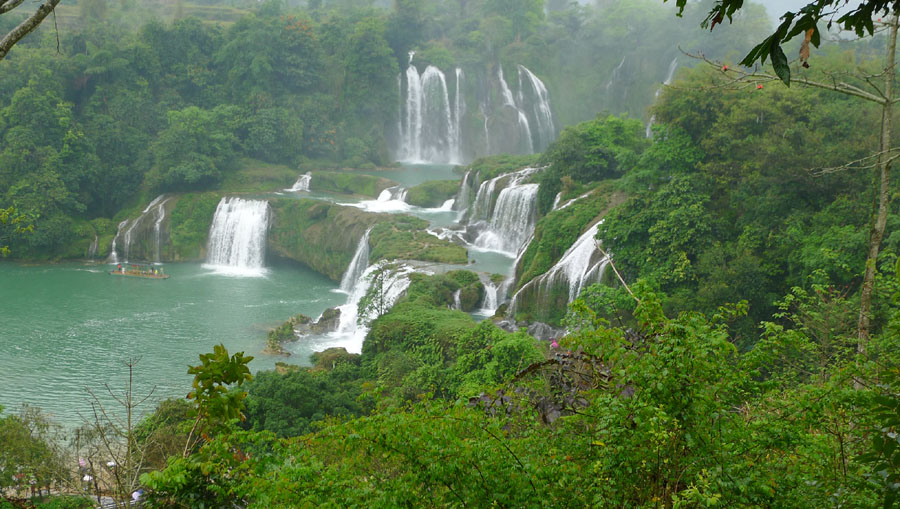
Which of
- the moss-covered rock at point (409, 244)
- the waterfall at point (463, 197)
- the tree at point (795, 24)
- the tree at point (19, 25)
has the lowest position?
the moss-covered rock at point (409, 244)

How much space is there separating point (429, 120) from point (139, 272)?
18595mm

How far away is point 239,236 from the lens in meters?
23.3

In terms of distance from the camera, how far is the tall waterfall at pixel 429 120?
35.4m

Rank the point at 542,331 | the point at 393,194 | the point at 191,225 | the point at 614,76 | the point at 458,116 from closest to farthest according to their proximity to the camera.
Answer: the point at 542,331, the point at 191,225, the point at 393,194, the point at 458,116, the point at 614,76

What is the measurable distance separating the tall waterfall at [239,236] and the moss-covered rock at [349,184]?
419 cm

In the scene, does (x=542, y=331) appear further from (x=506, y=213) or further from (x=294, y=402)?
(x=506, y=213)

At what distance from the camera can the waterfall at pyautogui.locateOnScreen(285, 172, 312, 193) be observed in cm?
2748

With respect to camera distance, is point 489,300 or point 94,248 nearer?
point 489,300

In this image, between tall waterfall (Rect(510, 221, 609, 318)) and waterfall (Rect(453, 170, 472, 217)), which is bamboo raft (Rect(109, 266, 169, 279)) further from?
tall waterfall (Rect(510, 221, 609, 318))

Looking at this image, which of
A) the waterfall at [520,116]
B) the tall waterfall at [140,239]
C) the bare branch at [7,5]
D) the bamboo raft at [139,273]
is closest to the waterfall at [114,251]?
the tall waterfall at [140,239]

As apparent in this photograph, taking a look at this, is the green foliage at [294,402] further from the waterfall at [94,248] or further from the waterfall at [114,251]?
the waterfall at [94,248]

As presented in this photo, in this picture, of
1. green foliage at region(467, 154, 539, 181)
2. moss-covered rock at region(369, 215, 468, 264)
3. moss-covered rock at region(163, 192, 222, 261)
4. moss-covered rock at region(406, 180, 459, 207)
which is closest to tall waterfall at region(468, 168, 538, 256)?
green foliage at region(467, 154, 539, 181)

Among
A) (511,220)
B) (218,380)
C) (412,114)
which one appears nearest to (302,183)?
(412,114)

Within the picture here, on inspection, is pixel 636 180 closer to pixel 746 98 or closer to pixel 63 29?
pixel 746 98
